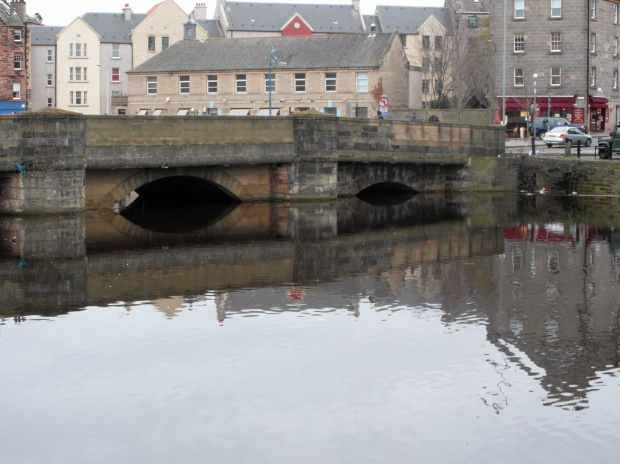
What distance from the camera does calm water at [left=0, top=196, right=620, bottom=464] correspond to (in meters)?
10.3

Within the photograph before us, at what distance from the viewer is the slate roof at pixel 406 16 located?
108m

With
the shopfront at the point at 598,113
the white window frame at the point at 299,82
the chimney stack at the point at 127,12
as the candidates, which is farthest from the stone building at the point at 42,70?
the shopfront at the point at 598,113

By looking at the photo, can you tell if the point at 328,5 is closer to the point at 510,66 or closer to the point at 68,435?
the point at 510,66

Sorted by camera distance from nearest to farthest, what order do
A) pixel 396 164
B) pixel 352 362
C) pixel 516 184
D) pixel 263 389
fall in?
pixel 263 389 → pixel 352 362 → pixel 396 164 → pixel 516 184

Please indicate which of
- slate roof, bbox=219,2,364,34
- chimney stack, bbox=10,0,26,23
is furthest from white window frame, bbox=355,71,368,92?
chimney stack, bbox=10,0,26,23

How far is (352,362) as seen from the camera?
13.0 metres

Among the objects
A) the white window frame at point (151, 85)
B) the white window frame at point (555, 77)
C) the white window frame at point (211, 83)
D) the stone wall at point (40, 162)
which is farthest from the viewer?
the white window frame at point (151, 85)

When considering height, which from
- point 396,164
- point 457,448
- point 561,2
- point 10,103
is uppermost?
point 561,2

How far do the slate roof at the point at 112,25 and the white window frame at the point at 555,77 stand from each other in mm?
45848

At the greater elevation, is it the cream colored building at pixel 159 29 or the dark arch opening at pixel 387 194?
the cream colored building at pixel 159 29

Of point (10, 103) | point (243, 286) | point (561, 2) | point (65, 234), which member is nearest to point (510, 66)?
point (561, 2)

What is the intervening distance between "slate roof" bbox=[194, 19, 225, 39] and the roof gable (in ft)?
22.1

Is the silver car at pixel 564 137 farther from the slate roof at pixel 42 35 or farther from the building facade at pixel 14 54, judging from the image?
the slate roof at pixel 42 35

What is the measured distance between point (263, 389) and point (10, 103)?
84.3 meters
